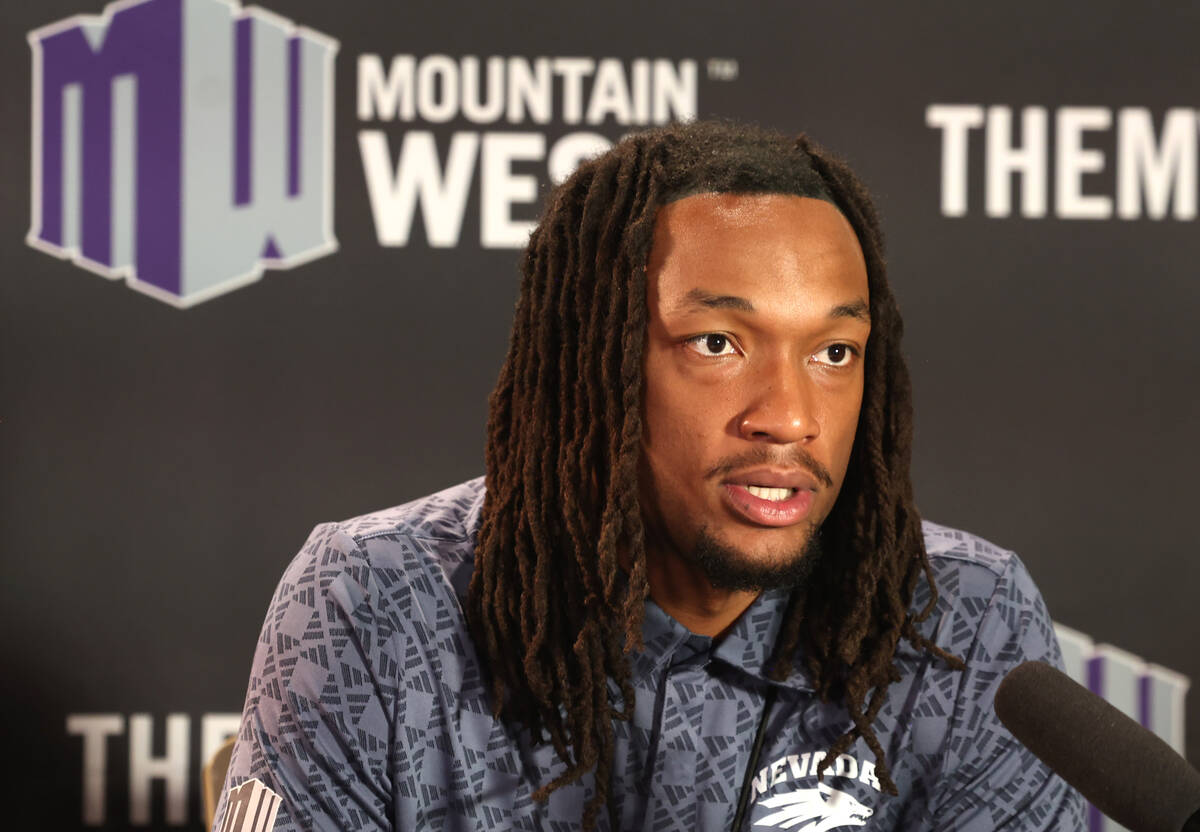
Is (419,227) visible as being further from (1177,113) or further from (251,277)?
(1177,113)

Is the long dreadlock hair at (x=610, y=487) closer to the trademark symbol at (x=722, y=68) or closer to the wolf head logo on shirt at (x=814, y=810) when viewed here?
the wolf head logo on shirt at (x=814, y=810)

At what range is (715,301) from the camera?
1.23m

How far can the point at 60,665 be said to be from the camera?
98.7 inches

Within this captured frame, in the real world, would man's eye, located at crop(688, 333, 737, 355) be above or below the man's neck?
above

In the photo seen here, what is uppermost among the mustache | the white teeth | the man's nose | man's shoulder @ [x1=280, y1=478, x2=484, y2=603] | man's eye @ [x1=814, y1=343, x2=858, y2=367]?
man's eye @ [x1=814, y1=343, x2=858, y2=367]

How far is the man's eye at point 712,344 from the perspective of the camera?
1.24 meters

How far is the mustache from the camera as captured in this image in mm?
1213

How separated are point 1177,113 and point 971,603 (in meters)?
1.58

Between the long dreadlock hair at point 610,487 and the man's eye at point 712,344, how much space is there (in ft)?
0.19

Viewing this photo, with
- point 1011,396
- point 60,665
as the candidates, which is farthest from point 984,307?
point 60,665

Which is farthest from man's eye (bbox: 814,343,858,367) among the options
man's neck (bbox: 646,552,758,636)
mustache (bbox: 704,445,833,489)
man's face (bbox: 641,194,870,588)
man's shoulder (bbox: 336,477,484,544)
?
man's shoulder (bbox: 336,477,484,544)

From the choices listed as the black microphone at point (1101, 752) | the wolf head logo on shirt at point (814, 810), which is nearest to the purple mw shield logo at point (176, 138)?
the wolf head logo on shirt at point (814, 810)

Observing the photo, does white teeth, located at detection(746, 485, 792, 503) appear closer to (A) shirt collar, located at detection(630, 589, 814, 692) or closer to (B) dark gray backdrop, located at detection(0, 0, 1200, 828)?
(A) shirt collar, located at detection(630, 589, 814, 692)

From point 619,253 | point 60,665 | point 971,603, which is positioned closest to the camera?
point 619,253
